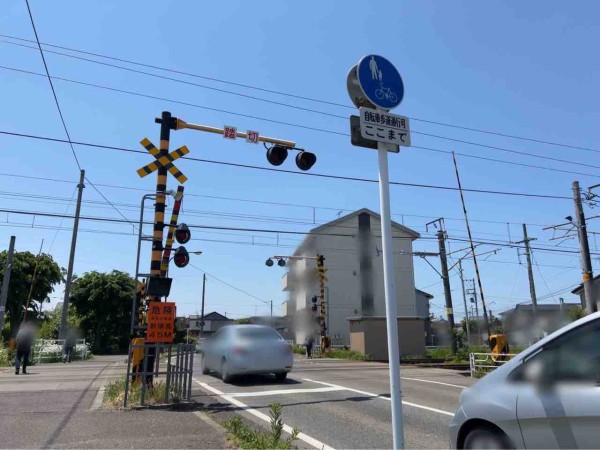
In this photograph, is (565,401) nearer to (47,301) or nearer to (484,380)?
(484,380)

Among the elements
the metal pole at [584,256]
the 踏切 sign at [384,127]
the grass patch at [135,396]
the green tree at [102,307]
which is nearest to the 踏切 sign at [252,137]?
the grass patch at [135,396]

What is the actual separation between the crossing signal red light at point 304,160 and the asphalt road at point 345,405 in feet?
17.0

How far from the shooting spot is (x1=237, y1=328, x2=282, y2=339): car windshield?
12.4 metres

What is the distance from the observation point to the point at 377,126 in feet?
14.0

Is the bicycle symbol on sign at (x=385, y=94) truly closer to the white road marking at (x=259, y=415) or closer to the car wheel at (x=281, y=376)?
the white road marking at (x=259, y=415)

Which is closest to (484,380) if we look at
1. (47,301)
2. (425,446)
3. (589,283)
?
(425,446)

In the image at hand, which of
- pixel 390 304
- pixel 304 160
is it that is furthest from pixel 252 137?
pixel 390 304

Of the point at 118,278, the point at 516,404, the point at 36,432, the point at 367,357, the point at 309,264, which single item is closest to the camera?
the point at 516,404

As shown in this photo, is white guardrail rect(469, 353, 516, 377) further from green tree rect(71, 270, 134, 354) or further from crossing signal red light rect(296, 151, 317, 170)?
green tree rect(71, 270, 134, 354)

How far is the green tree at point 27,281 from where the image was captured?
32.9 metres

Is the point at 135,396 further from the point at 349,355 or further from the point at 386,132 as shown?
the point at 349,355

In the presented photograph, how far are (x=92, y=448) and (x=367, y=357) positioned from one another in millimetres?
22106

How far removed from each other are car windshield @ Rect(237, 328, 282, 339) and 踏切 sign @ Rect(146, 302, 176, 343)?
3.58 meters

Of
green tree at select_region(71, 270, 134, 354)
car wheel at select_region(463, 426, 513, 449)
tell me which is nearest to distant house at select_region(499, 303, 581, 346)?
car wheel at select_region(463, 426, 513, 449)
